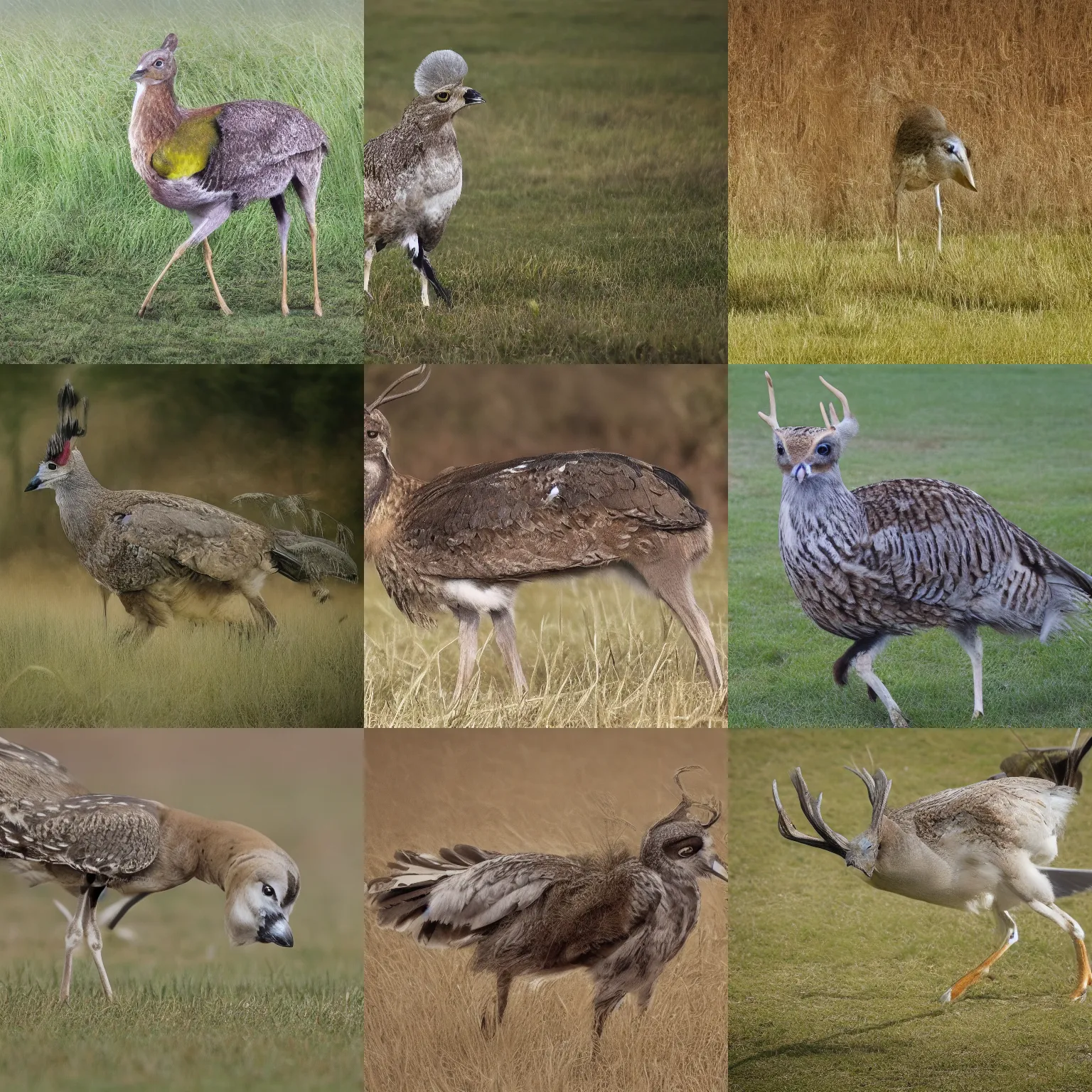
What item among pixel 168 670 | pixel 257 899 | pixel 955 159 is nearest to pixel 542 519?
pixel 168 670

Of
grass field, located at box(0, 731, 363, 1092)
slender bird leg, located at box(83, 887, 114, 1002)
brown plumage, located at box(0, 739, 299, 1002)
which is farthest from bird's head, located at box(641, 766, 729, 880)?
slender bird leg, located at box(83, 887, 114, 1002)

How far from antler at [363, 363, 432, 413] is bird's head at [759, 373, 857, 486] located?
1.42 metres

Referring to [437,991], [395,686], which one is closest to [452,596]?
[395,686]

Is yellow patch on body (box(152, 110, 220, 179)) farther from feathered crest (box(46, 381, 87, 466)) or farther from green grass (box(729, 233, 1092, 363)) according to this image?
green grass (box(729, 233, 1092, 363))

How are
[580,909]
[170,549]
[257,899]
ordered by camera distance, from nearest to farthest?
[580,909] → [257,899] → [170,549]

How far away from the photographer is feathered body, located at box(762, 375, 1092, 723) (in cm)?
625

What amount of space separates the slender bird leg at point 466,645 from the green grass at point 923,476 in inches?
42.5

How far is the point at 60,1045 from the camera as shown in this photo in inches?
255

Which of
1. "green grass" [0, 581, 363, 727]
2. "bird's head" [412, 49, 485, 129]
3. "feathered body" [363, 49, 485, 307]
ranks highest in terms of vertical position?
"bird's head" [412, 49, 485, 129]

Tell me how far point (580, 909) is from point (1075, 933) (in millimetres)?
1960

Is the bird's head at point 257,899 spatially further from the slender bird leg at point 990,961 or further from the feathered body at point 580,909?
the slender bird leg at point 990,961

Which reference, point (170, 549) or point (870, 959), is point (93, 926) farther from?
point (870, 959)

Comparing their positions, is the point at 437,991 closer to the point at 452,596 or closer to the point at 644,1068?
the point at 644,1068

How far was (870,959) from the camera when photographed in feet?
21.9
